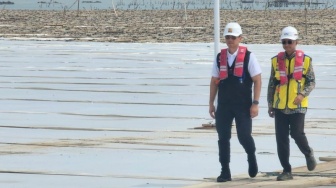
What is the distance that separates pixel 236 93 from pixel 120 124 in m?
6.17

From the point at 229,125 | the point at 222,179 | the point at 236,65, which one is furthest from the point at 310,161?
the point at 236,65

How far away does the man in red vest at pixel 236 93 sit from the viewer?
47.5 feet

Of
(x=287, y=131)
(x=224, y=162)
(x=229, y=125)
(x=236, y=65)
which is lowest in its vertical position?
(x=224, y=162)

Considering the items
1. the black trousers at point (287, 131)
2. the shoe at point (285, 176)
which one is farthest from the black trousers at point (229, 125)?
the shoe at point (285, 176)

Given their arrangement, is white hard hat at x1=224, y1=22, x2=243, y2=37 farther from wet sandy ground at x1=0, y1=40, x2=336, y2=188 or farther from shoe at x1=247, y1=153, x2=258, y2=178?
wet sandy ground at x1=0, y1=40, x2=336, y2=188

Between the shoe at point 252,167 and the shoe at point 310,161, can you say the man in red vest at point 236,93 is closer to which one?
the shoe at point 252,167

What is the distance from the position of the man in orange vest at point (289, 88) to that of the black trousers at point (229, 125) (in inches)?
14.6

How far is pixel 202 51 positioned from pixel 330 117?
20.4 m

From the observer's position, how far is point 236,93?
1450 centimetres

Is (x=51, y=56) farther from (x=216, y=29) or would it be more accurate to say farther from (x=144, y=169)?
(x=144, y=169)

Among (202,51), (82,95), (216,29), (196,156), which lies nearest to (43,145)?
(196,156)

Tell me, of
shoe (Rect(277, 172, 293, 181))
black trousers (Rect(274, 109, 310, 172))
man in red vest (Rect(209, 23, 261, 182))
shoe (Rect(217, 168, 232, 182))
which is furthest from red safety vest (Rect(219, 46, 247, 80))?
shoe (Rect(277, 172, 293, 181))

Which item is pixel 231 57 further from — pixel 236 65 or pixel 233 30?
pixel 233 30

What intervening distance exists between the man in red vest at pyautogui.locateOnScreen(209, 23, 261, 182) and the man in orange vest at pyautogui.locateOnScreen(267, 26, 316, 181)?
25cm
